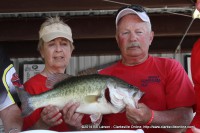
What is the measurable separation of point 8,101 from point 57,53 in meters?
0.55

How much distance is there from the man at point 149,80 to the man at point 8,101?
23.6 inches

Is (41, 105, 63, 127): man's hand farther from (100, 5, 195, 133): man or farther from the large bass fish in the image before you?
(100, 5, 195, 133): man

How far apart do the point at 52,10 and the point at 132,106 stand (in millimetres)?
3659

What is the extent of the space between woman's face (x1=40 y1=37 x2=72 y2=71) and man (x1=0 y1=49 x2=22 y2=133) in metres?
0.38

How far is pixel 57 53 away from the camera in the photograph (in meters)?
2.87

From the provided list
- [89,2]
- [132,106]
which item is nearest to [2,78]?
[132,106]

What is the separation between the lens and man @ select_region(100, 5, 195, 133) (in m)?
2.39

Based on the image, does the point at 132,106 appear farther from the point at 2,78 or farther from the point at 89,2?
the point at 89,2

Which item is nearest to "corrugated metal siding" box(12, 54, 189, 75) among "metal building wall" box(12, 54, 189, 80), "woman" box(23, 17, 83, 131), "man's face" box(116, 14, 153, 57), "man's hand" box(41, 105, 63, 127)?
"metal building wall" box(12, 54, 189, 80)

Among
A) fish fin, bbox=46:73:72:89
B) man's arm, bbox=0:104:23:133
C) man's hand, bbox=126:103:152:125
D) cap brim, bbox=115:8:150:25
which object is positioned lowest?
man's arm, bbox=0:104:23:133

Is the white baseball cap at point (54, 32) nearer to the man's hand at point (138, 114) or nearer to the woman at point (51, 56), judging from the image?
the woman at point (51, 56)

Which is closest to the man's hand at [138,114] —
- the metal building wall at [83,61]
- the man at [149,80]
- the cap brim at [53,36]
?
the man at [149,80]

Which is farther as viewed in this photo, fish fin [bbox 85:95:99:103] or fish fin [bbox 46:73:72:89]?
fish fin [bbox 46:73:72:89]

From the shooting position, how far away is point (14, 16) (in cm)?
591
